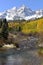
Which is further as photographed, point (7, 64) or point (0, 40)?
point (0, 40)

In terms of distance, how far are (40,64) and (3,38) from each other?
7459 cm

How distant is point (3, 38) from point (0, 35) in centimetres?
269

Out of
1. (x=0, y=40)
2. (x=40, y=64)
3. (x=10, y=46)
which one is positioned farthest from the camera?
(x=0, y=40)

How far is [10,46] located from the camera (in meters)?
121

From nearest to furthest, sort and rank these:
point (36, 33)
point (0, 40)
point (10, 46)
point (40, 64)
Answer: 1. point (40, 64)
2. point (10, 46)
3. point (0, 40)
4. point (36, 33)

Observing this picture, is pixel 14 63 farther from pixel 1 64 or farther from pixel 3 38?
pixel 3 38

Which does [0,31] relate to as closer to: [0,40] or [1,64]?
[0,40]

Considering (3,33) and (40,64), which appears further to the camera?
(3,33)

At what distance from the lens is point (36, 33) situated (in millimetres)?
195875

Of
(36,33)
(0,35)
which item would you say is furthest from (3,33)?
(36,33)

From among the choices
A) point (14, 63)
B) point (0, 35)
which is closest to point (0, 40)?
point (0, 35)

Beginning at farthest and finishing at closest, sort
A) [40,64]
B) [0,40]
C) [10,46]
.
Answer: [0,40] < [10,46] < [40,64]

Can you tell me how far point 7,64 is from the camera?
210 feet

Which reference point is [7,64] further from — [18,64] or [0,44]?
[0,44]
